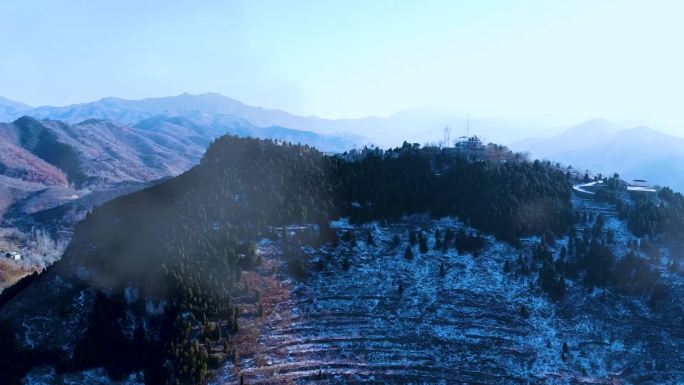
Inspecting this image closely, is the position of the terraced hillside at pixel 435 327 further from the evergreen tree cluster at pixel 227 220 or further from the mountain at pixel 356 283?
the evergreen tree cluster at pixel 227 220

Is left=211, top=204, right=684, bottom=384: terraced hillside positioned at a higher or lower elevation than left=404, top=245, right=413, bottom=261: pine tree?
lower

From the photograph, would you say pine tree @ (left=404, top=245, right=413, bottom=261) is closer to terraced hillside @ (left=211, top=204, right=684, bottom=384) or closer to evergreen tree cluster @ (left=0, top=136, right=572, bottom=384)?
evergreen tree cluster @ (left=0, top=136, right=572, bottom=384)

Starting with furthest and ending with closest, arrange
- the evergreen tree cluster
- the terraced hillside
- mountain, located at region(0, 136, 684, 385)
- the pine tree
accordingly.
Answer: the pine tree < the evergreen tree cluster < mountain, located at region(0, 136, 684, 385) < the terraced hillside

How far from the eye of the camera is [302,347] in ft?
127

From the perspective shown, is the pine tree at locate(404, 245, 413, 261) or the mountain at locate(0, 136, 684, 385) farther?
the pine tree at locate(404, 245, 413, 261)

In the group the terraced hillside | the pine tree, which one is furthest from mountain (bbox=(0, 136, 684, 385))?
the pine tree

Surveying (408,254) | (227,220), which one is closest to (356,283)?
(408,254)

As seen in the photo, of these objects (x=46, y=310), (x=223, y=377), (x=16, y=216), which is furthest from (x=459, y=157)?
(x=16, y=216)

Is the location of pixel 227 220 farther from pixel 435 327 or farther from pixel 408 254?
pixel 435 327

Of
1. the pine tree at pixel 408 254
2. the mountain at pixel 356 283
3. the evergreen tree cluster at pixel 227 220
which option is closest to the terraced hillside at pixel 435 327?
the mountain at pixel 356 283

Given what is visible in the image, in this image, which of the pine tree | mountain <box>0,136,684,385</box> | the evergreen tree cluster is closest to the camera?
mountain <box>0,136,684,385</box>

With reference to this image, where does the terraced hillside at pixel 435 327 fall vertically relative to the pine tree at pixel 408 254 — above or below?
below

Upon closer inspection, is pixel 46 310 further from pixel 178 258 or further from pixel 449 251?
pixel 449 251

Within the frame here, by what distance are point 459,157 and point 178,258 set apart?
3848cm
